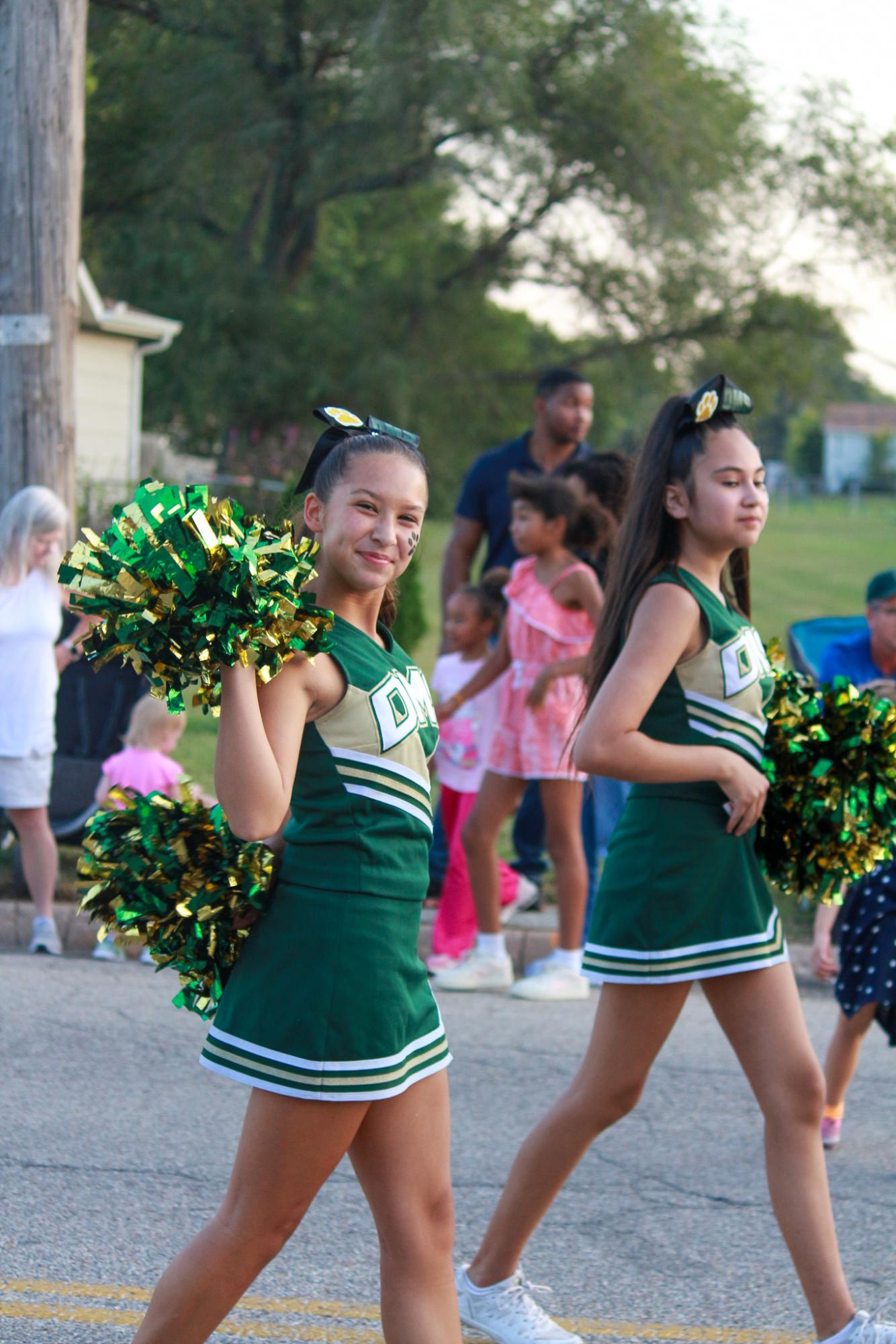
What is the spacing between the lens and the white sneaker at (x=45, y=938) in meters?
6.16

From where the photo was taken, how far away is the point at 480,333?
28078 millimetres

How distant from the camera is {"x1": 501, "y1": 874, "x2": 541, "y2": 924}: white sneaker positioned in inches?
265

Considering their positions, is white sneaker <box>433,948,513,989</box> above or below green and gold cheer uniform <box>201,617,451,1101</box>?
below

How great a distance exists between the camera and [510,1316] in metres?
3.04

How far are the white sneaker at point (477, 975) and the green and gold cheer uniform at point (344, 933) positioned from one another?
3.49 meters

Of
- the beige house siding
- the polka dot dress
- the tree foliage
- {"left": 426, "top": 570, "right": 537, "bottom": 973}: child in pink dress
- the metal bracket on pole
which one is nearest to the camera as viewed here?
the polka dot dress

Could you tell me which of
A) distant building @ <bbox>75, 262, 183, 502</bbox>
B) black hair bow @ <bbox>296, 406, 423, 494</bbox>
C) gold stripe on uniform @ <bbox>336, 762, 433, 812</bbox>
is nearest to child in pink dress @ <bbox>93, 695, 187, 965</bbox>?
black hair bow @ <bbox>296, 406, 423, 494</bbox>

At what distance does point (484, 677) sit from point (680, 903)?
10.8 feet

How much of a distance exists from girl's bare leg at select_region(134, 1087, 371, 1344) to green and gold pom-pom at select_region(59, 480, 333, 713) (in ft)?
2.22


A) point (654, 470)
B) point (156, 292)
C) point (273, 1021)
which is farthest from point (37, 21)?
point (156, 292)

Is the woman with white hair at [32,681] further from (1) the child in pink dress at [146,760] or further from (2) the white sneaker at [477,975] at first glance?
(2) the white sneaker at [477,975]

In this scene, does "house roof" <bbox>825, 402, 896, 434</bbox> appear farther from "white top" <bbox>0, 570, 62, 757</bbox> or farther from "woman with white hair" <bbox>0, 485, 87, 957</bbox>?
"white top" <bbox>0, 570, 62, 757</bbox>

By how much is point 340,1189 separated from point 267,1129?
5.66ft

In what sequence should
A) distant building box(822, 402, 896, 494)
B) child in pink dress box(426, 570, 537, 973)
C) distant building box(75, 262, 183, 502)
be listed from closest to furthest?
1. child in pink dress box(426, 570, 537, 973)
2. distant building box(75, 262, 183, 502)
3. distant building box(822, 402, 896, 494)
